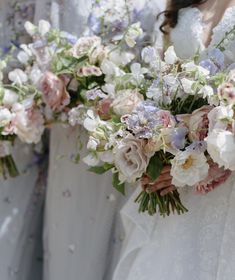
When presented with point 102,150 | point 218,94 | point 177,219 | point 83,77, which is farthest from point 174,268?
point 83,77

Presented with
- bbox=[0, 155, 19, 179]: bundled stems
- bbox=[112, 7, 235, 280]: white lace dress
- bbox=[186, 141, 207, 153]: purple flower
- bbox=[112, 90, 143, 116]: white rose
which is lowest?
bbox=[0, 155, 19, 179]: bundled stems

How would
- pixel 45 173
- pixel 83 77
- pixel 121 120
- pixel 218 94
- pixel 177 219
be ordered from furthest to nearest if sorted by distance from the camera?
pixel 45 173, pixel 83 77, pixel 177 219, pixel 121 120, pixel 218 94

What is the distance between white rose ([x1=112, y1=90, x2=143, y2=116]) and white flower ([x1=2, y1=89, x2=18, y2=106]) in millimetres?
332

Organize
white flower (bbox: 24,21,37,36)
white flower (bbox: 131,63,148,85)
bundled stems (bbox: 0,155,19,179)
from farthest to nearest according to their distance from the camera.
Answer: bundled stems (bbox: 0,155,19,179), white flower (bbox: 24,21,37,36), white flower (bbox: 131,63,148,85)

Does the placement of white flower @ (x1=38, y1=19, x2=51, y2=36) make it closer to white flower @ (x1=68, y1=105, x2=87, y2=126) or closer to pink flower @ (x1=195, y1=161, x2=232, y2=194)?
white flower @ (x1=68, y1=105, x2=87, y2=126)

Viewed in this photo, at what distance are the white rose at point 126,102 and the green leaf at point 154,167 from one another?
0.41 feet

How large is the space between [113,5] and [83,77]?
0.24 meters

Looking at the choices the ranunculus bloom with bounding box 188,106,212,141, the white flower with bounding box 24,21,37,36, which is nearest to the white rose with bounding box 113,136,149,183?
the ranunculus bloom with bounding box 188,106,212,141

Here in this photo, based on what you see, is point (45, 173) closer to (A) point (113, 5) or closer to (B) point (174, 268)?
(A) point (113, 5)

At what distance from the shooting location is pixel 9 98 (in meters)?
1.77

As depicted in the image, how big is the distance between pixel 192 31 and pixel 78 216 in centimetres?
67

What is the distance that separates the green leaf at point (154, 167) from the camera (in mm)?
1471

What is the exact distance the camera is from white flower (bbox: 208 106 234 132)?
50.4 inches

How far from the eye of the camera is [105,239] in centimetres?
201
